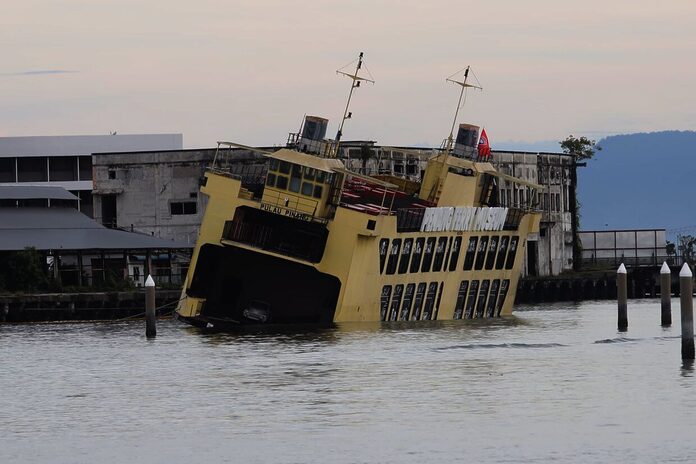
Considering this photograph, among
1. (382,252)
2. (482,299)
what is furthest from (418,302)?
(482,299)

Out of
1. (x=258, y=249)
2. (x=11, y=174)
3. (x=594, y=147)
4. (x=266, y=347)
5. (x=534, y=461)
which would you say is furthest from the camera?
(x=594, y=147)

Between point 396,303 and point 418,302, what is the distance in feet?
7.60

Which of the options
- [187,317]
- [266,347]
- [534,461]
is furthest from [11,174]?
[534,461]

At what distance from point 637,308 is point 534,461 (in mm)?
59425

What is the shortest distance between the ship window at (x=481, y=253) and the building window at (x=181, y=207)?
31723mm

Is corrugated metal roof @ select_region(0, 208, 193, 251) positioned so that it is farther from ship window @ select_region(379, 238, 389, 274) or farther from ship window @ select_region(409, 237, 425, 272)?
ship window @ select_region(379, 238, 389, 274)

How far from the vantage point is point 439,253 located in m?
67.2

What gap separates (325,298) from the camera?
6016 cm

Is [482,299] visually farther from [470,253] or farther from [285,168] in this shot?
[285,168]

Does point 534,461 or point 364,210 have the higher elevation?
point 364,210

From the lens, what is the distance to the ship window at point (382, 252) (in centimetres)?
6156

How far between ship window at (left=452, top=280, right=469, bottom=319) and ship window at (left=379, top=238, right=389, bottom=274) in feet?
28.1

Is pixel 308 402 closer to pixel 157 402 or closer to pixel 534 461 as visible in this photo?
pixel 157 402

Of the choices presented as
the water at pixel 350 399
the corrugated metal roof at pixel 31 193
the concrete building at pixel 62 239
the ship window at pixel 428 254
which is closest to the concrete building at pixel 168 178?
the concrete building at pixel 62 239
